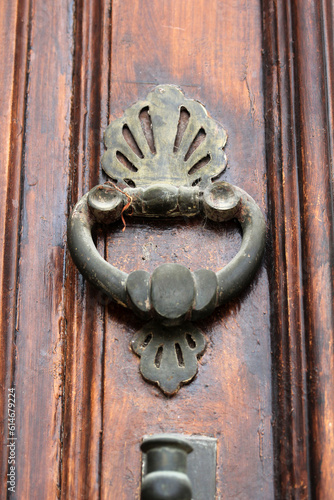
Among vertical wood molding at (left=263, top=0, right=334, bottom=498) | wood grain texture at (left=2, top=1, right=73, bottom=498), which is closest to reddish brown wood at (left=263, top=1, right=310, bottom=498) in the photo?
vertical wood molding at (left=263, top=0, right=334, bottom=498)

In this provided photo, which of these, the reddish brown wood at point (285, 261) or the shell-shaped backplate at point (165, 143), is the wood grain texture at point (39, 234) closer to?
the shell-shaped backplate at point (165, 143)

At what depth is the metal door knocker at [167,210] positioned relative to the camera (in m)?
0.70

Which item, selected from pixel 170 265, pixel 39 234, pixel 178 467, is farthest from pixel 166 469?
pixel 39 234

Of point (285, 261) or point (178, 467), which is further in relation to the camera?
point (285, 261)

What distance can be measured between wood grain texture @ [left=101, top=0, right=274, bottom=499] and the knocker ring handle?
0.04m

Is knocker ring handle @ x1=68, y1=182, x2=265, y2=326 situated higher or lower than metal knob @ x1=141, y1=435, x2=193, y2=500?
higher

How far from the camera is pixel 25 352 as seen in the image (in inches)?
28.9

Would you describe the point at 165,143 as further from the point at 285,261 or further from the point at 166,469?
the point at 166,469

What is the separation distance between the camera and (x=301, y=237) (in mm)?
738

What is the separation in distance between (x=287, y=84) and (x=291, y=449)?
0.44m

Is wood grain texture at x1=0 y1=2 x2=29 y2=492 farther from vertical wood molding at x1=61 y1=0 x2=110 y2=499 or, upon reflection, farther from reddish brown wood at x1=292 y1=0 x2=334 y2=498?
reddish brown wood at x1=292 y1=0 x2=334 y2=498

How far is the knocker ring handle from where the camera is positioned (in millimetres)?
691

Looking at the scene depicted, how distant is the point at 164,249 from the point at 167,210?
5cm

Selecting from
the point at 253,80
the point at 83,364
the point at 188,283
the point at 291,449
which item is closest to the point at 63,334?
the point at 83,364
